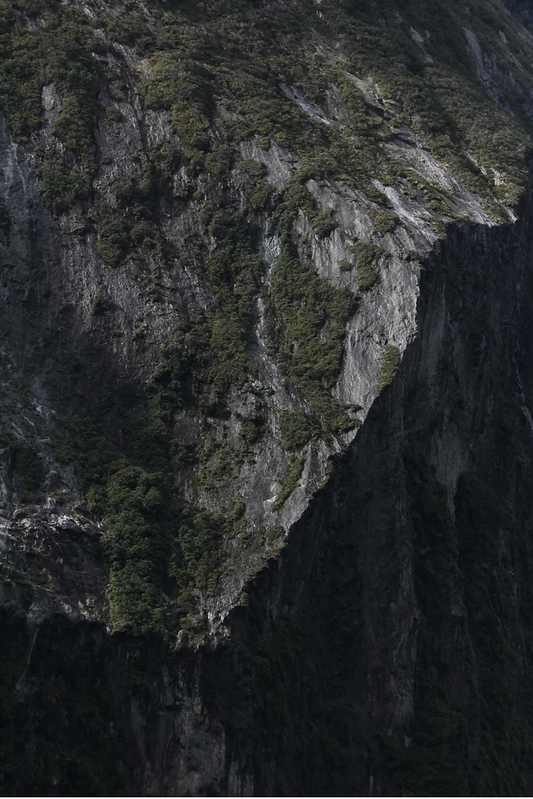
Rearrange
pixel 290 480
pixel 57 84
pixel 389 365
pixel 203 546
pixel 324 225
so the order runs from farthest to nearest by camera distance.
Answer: pixel 57 84 < pixel 324 225 < pixel 389 365 < pixel 290 480 < pixel 203 546

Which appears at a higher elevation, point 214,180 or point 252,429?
point 214,180

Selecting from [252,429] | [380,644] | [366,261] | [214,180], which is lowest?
[380,644]

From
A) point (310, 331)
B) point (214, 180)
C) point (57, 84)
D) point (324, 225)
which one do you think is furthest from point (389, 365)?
point (57, 84)

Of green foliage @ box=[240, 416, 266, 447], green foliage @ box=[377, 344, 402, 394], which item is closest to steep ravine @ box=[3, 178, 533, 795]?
green foliage @ box=[377, 344, 402, 394]

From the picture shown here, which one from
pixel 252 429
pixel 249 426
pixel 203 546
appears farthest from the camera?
pixel 249 426

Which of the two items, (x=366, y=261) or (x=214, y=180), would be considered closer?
(x=366, y=261)

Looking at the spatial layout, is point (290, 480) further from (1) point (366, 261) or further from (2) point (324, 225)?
(2) point (324, 225)

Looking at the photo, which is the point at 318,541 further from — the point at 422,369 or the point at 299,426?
the point at 422,369

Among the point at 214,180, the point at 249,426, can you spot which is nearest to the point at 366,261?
the point at 214,180
